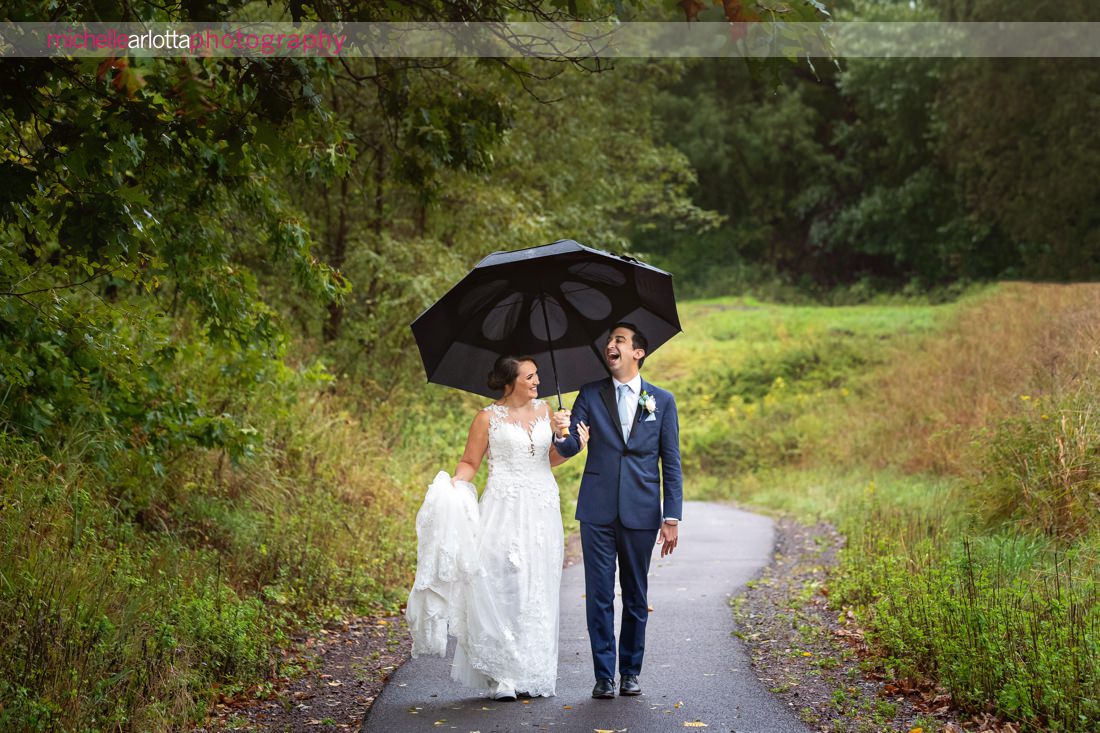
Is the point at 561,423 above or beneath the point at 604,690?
above

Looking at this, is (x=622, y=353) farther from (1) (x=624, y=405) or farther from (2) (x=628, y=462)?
(2) (x=628, y=462)

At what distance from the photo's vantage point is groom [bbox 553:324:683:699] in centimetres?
710

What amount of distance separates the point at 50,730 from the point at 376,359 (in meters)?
13.2

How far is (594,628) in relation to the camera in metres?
7.05

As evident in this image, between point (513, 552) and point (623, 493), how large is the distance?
31.4 inches

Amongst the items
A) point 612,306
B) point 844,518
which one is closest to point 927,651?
point 612,306

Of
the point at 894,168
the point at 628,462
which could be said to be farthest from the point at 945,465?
the point at 894,168

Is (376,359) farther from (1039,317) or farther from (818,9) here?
(818,9)

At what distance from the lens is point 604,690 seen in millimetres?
7039

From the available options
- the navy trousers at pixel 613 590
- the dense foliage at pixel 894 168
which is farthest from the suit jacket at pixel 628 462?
the dense foliage at pixel 894 168

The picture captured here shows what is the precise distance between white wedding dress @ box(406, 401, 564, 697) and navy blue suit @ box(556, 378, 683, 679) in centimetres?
27

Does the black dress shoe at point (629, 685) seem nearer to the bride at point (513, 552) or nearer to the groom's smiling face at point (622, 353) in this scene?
the bride at point (513, 552)

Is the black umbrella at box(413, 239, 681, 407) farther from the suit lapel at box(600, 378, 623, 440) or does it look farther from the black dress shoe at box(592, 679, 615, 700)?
the black dress shoe at box(592, 679, 615, 700)

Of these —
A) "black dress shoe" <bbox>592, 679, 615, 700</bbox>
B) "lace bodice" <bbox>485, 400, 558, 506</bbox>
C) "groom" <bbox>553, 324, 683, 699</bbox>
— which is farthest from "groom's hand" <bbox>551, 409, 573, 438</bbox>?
"black dress shoe" <bbox>592, 679, 615, 700</bbox>
